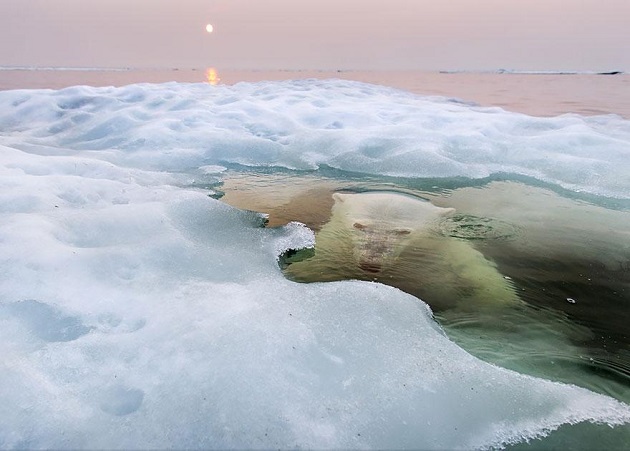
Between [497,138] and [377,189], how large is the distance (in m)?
3.54

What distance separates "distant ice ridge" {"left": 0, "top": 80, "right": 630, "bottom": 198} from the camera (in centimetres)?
661

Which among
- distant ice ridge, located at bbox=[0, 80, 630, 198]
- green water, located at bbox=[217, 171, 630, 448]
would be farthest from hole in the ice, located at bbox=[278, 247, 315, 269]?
distant ice ridge, located at bbox=[0, 80, 630, 198]

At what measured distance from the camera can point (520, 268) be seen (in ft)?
11.9

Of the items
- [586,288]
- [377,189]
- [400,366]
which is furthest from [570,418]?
[377,189]

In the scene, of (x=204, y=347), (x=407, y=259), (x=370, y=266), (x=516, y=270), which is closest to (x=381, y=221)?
(x=407, y=259)

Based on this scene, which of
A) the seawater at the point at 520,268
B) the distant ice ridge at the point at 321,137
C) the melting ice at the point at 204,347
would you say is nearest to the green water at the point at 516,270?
the seawater at the point at 520,268

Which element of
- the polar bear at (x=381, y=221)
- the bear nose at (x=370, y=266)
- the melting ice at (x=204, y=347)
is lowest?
the polar bear at (x=381, y=221)

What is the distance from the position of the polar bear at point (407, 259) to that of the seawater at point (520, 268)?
0.06ft

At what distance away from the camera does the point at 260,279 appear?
3.01 meters

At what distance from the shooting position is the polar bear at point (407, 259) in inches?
128

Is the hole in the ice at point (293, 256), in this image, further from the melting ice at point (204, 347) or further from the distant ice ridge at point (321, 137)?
the distant ice ridge at point (321, 137)

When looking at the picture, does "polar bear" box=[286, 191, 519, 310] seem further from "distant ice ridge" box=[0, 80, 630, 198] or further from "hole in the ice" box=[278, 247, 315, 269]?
"distant ice ridge" box=[0, 80, 630, 198]

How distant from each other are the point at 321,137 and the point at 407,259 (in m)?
4.77

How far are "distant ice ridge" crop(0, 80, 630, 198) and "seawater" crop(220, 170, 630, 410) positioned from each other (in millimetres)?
778
